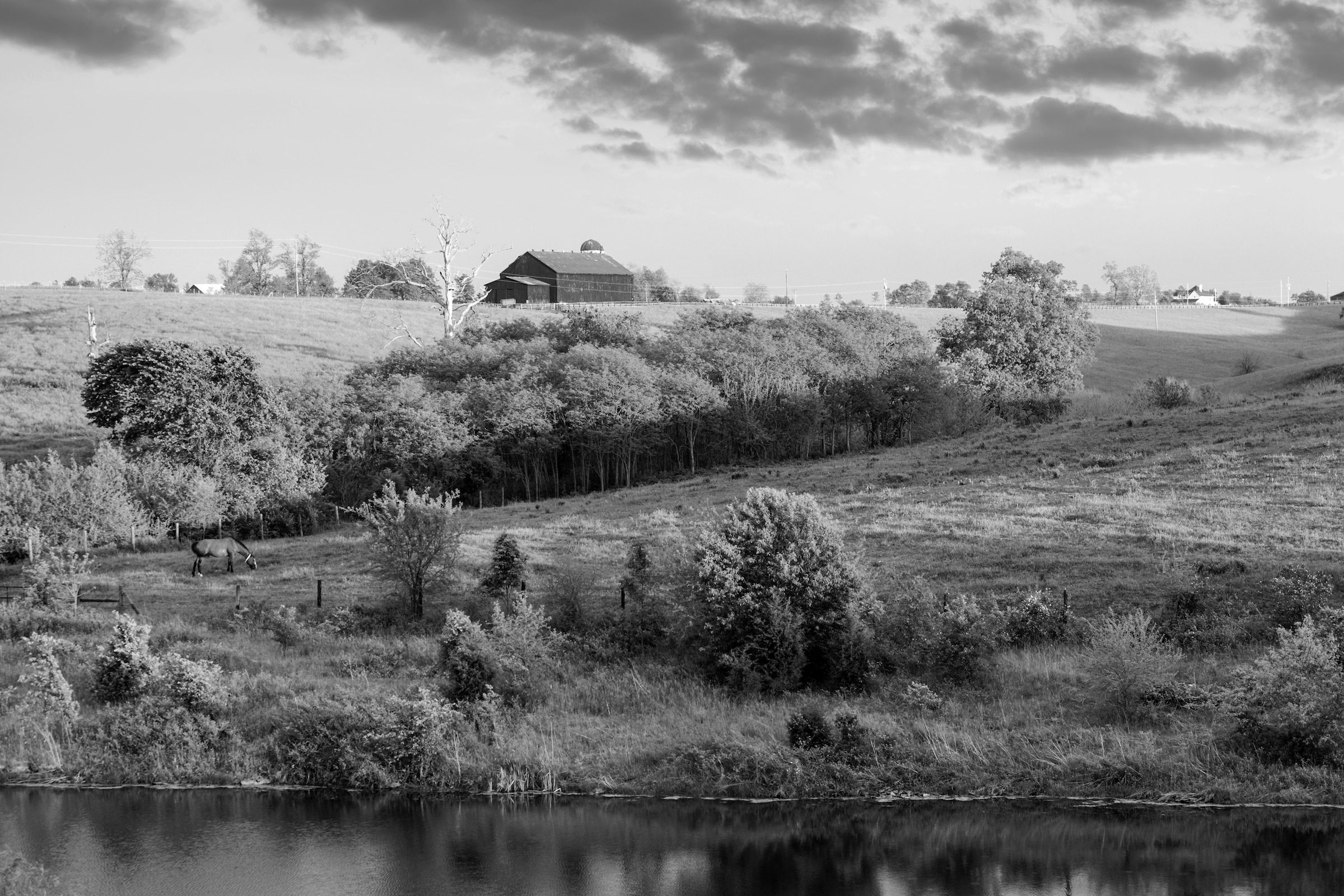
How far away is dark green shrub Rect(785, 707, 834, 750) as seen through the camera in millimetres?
21125

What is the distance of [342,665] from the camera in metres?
26.2

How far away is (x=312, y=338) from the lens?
9819 centimetres

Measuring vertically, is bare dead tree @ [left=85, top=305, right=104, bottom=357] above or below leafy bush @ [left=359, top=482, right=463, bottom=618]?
above

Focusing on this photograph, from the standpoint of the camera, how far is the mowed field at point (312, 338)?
72.8 meters

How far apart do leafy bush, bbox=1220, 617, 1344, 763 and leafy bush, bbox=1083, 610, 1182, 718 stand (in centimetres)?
149

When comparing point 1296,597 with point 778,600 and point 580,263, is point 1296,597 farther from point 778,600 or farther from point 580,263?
point 580,263

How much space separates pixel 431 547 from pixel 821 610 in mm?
10550

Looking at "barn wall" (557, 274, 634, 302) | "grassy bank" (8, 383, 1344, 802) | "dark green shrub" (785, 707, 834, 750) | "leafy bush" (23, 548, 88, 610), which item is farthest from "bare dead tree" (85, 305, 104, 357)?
"dark green shrub" (785, 707, 834, 750)

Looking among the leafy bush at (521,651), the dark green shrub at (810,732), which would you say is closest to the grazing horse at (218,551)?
the leafy bush at (521,651)

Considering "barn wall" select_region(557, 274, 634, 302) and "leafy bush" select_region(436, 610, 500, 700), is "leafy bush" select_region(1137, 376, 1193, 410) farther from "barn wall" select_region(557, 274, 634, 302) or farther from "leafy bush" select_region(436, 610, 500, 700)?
"barn wall" select_region(557, 274, 634, 302)

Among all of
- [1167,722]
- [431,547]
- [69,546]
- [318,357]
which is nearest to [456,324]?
[318,357]

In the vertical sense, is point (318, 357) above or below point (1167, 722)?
above

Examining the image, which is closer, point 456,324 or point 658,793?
point 658,793

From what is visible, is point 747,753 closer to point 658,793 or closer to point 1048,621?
point 658,793
